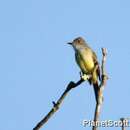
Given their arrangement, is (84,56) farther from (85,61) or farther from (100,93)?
(100,93)

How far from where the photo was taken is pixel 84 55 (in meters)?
12.6

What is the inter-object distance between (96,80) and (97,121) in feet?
22.9

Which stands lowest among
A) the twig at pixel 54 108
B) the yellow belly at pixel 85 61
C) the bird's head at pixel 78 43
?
the twig at pixel 54 108

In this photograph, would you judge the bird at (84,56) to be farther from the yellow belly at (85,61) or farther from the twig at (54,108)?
the twig at (54,108)

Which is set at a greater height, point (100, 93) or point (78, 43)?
point (78, 43)

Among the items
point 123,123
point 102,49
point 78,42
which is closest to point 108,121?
point 102,49

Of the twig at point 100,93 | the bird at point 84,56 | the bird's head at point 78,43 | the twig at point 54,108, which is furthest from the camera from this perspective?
the bird's head at point 78,43

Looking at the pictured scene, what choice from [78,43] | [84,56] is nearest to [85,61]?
[84,56]

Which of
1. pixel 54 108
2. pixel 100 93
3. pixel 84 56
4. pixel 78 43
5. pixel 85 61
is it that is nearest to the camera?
pixel 54 108

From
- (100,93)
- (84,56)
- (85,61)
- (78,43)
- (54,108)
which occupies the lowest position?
(54,108)

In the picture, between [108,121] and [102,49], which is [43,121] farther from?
[108,121]

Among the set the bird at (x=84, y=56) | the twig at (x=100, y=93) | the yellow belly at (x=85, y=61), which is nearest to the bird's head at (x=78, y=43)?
the bird at (x=84, y=56)

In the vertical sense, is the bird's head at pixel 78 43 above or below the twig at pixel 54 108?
above

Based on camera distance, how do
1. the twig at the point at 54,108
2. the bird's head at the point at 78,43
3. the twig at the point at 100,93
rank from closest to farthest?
the twig at the point at 54,108 → the twig at the point at 100,93 → the bird's head at the point at 78,43
